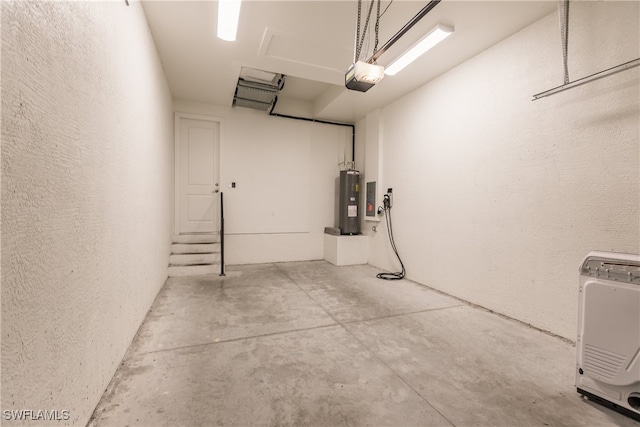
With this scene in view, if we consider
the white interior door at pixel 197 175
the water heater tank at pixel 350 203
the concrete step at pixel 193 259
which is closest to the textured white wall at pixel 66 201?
the concrete step at pixel 193 259

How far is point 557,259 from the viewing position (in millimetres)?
2447

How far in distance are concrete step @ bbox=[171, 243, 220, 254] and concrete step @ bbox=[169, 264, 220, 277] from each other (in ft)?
1.07

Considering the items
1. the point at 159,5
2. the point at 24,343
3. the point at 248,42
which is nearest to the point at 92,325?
the point at 24,343

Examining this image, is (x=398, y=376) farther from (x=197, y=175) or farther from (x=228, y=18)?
(x=197, y=175)

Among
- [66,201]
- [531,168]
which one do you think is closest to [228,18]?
[66,201]

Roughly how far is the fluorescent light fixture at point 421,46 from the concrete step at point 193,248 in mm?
3836

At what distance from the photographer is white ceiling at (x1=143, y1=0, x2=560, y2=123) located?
8.28 ft

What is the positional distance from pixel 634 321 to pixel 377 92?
3.84 metres

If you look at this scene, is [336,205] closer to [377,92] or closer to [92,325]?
[377,92]

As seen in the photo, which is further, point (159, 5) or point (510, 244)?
point (510, 244)

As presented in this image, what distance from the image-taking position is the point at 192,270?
439 cm

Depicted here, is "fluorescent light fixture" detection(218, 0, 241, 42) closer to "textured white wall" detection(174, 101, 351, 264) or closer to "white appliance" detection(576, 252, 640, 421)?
"textured white wall" detection(174, 101, 351, 264)

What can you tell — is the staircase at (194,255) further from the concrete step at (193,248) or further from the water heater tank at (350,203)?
the water heater tank at (350,203)

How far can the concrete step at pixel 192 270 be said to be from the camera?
4.29 metres
